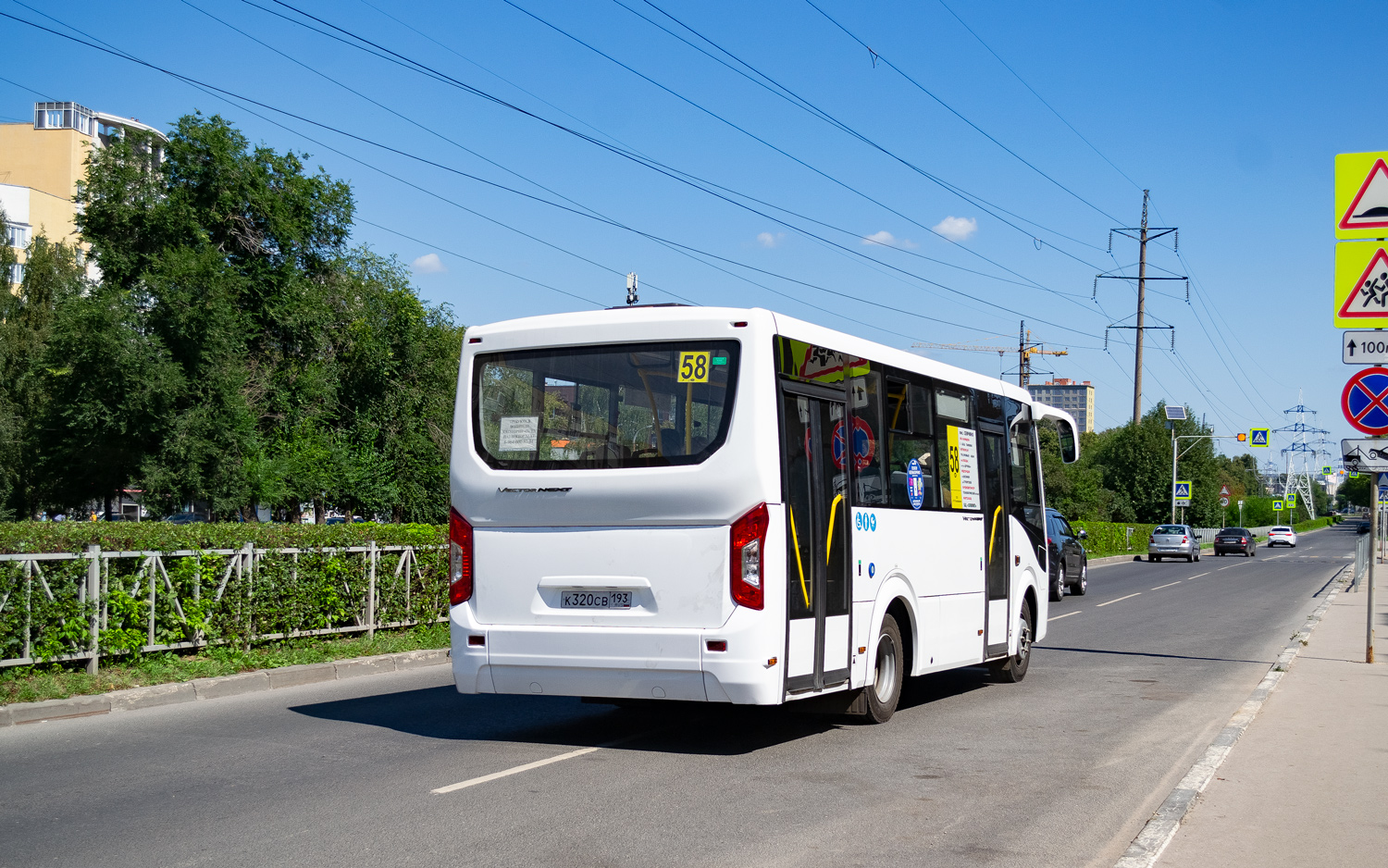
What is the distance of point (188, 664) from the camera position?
11.5 metres

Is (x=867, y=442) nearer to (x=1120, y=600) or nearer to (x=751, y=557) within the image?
(x=751, y=557)

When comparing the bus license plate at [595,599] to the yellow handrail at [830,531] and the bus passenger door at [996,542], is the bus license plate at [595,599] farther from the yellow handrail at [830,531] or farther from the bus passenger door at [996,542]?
the bus passenger door at [996,542]

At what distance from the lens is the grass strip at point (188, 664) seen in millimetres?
10109

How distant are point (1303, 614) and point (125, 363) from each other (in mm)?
29674

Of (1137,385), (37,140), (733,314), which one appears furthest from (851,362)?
(37,140)

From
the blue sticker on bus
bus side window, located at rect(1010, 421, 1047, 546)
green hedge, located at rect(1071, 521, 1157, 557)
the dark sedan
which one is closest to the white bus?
the blue sticker on bus

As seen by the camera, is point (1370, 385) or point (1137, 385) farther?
point (1137, 385)

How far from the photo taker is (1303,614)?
2288cm

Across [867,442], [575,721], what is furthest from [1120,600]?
[575,721]

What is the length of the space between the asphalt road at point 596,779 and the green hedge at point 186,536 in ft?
5.54

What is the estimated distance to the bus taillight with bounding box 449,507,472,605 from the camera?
8.64 metres

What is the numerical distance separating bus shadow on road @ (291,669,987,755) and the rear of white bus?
824 millimetres

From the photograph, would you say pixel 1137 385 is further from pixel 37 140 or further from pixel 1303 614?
pixel 37 140

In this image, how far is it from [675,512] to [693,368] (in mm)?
979
